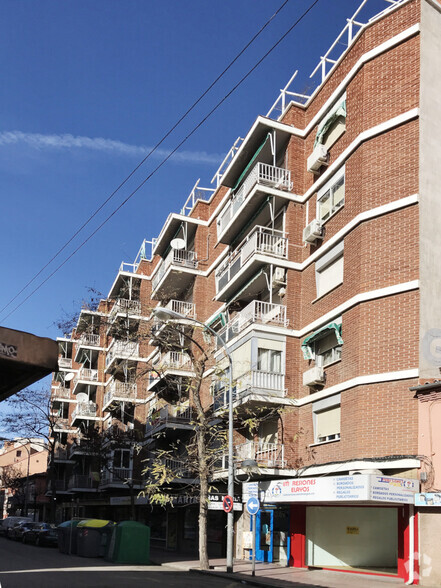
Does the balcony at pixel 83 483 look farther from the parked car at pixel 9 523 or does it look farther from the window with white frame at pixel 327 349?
the window with white frame at pixel 327 349

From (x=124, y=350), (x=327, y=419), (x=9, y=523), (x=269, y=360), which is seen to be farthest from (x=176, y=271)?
(x=9, y=523)

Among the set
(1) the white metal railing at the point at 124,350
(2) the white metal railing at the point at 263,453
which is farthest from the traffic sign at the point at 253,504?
(1) the white metal railing at the point at 124,350

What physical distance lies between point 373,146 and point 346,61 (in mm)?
4275

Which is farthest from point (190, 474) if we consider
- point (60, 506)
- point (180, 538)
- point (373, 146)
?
point (60, 506)

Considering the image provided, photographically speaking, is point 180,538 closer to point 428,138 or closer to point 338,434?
point 338,434

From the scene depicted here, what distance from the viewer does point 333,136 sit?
27.1 meters

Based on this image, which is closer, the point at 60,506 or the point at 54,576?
the point at 54,576

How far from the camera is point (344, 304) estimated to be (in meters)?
23.8

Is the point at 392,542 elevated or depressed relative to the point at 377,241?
depressed

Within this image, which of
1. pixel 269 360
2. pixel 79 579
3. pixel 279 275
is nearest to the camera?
pixel 79 579

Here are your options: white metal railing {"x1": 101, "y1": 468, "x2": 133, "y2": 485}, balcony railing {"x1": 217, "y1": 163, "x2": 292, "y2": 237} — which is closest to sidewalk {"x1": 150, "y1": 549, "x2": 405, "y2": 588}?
balcony railing {"x1": 217, "y1": 163, "x2": 292, "y2": 237}

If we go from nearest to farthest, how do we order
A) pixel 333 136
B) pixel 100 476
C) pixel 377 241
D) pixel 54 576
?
pixel 54 576
pixel 377 241
pixel 333 136
pixel 100 476

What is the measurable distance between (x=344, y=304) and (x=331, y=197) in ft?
16.3

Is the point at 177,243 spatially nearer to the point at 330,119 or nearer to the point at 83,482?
the point at 330,119
